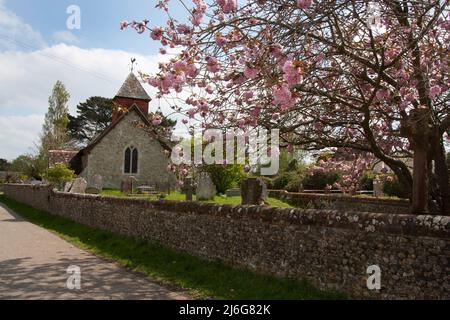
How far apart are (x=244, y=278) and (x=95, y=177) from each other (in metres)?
25.2

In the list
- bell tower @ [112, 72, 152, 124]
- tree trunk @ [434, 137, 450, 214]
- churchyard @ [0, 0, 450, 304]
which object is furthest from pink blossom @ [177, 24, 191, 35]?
bell tower @ [112, 72, 152, 124]

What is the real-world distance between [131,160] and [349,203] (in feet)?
70.5

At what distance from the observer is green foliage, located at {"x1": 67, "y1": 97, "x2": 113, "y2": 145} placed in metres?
64.1

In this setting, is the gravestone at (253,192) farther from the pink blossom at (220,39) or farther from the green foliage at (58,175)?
the green foliage at (58,175)

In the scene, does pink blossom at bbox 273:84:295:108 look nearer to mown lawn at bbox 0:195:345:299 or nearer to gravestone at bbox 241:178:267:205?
mown lawn at bbox 0:195:345:299

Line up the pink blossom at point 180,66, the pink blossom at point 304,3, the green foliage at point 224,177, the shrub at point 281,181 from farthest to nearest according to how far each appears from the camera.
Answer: the shrub at point 281,181 → the green foliage at point 224,177 → the pink blossom at point 180,66 → the pink blossom at point 304,3

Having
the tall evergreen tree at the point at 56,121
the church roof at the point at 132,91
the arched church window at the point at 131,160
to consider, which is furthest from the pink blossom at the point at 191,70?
the tall evergreen tree at the point at 56,121

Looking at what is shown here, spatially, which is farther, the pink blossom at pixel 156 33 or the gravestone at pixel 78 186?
the gravestone at pixel 78 186

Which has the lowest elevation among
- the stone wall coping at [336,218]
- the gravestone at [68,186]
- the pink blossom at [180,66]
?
the stone wall coping at [336,218]

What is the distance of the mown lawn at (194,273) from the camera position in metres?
6.74

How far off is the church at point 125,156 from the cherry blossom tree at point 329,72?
77.8 feet

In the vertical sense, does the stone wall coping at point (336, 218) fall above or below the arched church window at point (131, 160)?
below

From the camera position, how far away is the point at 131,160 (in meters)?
35.7
